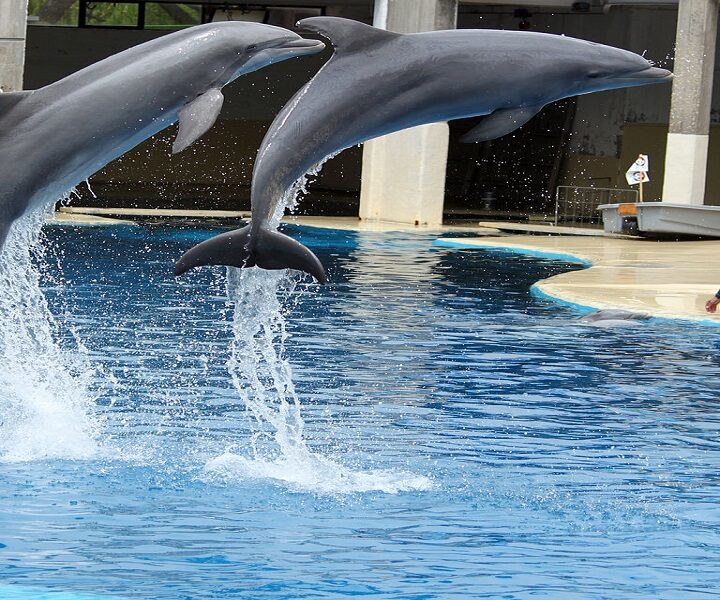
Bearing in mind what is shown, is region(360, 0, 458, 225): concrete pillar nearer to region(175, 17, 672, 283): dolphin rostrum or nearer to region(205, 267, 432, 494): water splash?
region(205, 267, 432, 494): water splash

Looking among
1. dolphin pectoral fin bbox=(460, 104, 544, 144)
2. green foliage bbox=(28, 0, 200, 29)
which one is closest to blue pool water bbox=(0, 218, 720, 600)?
dolphin pectoral fin bbox=(460, 104, 544, 144)

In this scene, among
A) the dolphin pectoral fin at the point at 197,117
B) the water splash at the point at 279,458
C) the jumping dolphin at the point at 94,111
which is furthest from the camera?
the water splash at the point at 279,458

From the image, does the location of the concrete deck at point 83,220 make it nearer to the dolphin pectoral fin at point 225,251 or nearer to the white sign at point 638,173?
the white sign at point 638,173

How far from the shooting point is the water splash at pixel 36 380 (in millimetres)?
7430

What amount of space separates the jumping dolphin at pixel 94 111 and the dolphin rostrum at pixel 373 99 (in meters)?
0.23

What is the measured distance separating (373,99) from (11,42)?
15.6 metres

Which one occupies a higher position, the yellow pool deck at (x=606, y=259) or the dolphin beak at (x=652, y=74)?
the dolphin beak at (x=652, y=74)

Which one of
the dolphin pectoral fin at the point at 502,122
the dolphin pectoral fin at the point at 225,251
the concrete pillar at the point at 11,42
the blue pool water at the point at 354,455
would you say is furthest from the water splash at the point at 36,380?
the concrete pillar at the point at 11,42

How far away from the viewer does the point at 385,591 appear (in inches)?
217

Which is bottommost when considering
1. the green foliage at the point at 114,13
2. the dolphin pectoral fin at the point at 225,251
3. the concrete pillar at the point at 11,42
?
the dolphin pectoral fin at the point at 225,251

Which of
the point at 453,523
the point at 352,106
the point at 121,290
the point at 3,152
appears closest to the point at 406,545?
the point at 453,523

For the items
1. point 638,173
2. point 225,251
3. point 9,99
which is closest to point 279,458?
point 225,251

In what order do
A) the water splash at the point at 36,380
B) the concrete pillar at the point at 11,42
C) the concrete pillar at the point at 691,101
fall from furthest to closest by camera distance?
the concrete pillar at the point at 691,101 → the concrete pillar at the point at 11,42 → the water splash at the point at 36,380

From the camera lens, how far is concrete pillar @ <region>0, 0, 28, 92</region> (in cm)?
2014
